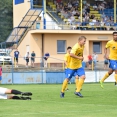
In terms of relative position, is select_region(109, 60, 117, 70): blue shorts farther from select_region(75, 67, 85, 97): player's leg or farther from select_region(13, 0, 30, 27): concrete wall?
select_region(13, 0, 30, 27): concrete wall

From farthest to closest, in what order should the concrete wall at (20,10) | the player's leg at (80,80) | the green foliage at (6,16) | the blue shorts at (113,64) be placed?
the green foliage at (6,16) < the concrete wall at (20,10) < the blue shorts at (113,64) < the player's leg at (80,80)

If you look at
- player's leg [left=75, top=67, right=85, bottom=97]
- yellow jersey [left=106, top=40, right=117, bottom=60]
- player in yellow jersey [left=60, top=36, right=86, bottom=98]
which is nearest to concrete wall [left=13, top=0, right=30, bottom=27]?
yellow jersey [left=106, top=40, right=117, bottom=60]

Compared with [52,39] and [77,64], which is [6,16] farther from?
[77,64]

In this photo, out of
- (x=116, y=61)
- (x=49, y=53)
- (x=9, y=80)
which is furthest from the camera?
(x=49, y=53)

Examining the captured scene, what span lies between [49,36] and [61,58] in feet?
8.12

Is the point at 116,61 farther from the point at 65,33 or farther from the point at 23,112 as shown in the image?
the point at 65,33

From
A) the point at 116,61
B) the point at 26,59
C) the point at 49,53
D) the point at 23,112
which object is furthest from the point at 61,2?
the point at 23,112

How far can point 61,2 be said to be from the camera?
190ft

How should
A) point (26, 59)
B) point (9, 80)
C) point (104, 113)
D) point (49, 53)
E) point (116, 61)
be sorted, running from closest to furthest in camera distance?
point (104, 113)
point (116, 61)
point (9, 80)
point (26, 59)
point (49, 53)

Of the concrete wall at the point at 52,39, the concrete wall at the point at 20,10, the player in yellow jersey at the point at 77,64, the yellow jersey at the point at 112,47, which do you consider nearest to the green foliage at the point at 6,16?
the concrete wall at the point at 20,10

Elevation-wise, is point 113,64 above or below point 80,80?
above

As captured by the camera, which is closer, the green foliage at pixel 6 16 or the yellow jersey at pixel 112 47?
the yellow jersey at pixel 112 47

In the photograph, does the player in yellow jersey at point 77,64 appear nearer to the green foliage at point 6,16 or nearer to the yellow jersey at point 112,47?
the yellow jersey at point 112,47

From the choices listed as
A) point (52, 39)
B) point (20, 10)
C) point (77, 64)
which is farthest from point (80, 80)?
point (20, 10)
